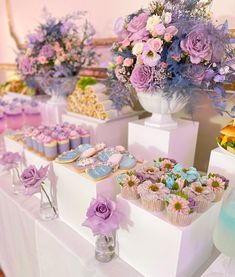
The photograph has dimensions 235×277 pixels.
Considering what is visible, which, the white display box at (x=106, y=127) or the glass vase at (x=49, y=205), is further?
the white display box at (x=106, y=127)

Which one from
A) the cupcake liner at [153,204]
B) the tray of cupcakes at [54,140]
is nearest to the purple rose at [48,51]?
the tray of cupcakes at [54,140]

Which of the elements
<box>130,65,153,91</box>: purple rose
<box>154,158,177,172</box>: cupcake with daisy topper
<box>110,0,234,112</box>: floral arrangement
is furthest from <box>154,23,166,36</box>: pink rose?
<box>154,158,177,172</box>: cupcake with daisy topper

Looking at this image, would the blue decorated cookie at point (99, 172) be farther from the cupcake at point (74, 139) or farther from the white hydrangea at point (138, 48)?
the white hydrangea at point (138, 48)

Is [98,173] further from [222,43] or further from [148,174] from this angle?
[222,43]

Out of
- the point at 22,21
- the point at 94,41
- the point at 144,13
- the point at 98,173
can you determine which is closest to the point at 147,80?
the point at 144,13

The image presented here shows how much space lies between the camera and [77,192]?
2.52 feet

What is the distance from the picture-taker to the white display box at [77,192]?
0.71 m

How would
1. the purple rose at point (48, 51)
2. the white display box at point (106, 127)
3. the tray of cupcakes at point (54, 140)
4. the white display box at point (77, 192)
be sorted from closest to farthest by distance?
1. the white display box at point (77, 192)
2. the tray of cupcakes at point (54, 140)
3. the white display box at point (106, 127)
4. the purple rose at point (48, 51)

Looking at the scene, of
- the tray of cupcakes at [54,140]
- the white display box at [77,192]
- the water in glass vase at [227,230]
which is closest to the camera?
the water in glass vase at [227,230]

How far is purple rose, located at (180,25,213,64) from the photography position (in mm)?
738

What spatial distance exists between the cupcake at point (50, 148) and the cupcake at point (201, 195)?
52 cm

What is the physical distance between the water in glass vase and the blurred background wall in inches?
20.7

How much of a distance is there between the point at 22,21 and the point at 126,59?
184cm

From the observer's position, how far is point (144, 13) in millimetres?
840
